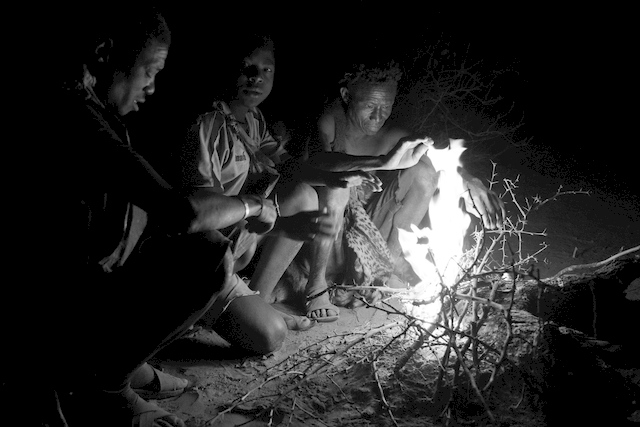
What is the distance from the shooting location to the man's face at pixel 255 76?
3264 millimetres

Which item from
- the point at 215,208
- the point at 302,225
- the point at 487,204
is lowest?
the point at 302,225

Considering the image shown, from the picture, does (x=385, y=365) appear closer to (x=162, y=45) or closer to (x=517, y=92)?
(x=162, y=45)

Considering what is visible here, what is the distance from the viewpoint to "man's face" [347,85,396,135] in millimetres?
4043

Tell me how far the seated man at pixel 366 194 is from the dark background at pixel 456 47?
274 millimetres

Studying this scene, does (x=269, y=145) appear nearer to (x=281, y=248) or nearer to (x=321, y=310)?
(x=281, y=248)

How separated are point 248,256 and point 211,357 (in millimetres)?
702

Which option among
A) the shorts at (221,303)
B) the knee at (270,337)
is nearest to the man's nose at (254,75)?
the shorts at (221,303)

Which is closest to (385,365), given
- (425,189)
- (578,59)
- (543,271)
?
(425,189)

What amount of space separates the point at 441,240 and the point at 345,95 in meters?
1.58

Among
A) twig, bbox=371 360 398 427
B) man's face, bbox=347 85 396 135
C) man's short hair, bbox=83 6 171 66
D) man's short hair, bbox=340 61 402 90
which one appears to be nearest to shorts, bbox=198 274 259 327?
twig, bbox=371 360 398 427

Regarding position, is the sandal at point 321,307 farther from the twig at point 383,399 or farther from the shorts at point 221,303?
the twig at point 383,399

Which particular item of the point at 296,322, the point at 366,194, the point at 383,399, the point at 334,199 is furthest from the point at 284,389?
the point at 366,194

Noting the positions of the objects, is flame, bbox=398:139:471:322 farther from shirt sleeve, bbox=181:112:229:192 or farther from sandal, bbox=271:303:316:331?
shirt sleeve, bbox=181:112:229:192

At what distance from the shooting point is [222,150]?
314 cm
